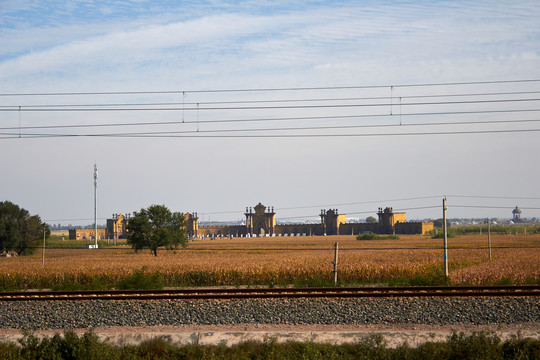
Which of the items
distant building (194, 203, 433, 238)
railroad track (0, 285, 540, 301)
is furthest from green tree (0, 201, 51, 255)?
distant building (194, 203, 433, 238)

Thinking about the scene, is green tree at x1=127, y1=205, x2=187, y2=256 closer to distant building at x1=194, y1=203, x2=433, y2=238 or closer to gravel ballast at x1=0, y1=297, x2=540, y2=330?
gravel ballast at x1=0, y1=297, x2=540, y2=330

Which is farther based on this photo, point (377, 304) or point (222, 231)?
point (222, 231)

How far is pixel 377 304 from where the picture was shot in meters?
19.9

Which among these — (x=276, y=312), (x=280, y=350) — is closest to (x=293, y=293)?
(x=276, y=312)

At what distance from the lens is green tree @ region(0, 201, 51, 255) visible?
60.3m

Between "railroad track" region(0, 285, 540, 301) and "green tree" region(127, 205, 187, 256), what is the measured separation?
94.7 feet

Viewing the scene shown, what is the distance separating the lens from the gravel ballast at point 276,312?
59.9 feet

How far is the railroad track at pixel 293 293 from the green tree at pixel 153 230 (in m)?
28.9

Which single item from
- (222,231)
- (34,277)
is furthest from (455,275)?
(222,231)

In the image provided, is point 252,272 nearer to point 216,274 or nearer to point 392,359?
point 216,274

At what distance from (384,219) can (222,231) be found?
42088 mm

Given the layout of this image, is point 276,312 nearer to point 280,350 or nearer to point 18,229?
point 280,350

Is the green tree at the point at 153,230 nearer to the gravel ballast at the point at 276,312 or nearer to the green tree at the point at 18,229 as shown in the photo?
the green tree at the point at 18,229

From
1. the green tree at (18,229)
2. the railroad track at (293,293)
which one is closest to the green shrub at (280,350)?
the railroad track at (293,293)
